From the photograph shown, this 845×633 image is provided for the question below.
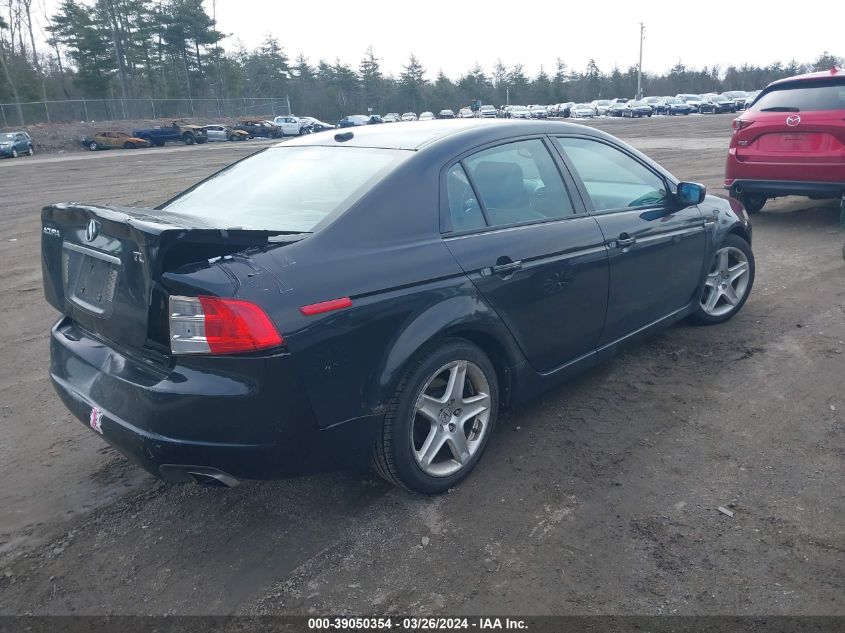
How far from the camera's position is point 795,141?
782 cm

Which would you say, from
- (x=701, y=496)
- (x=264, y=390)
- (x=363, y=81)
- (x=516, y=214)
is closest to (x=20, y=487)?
(x=264, y=390)

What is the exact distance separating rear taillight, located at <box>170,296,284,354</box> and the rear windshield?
0.48 m

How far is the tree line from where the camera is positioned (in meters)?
59.7

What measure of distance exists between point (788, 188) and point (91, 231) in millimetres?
7680

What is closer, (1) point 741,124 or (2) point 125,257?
(2) point 125,257

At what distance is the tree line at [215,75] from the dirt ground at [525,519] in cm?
6176

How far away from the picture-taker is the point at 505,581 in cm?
261

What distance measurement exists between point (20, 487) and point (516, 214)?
9.37 feet

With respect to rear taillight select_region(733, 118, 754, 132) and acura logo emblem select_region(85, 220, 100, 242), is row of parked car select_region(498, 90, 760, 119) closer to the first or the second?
rear taillight select_region(733, 118, 754, 132)

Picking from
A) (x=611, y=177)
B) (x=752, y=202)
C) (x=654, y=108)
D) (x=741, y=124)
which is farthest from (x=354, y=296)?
(x=654, y=108)

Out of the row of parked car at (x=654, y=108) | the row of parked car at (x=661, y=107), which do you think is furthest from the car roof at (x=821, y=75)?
the row of parked car at (x=661, y=107)

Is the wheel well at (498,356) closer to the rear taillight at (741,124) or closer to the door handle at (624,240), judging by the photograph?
the door handle at (624,240)

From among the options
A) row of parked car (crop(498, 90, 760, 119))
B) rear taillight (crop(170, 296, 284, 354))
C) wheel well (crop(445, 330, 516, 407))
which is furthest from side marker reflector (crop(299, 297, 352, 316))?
row of parked car (crop(498, 90, 760, 119))

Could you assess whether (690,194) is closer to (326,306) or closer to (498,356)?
(498,356)
